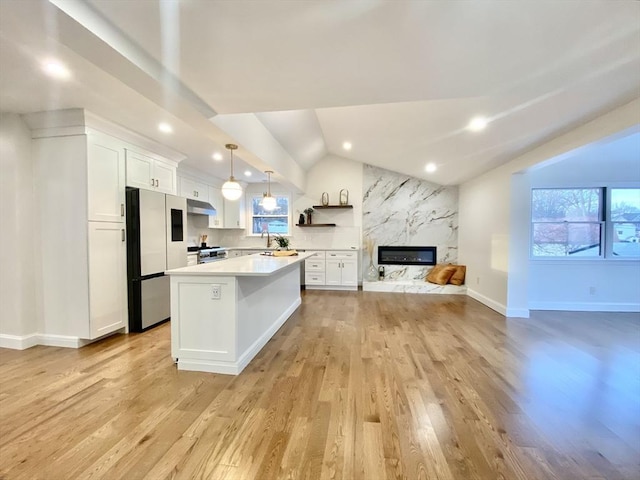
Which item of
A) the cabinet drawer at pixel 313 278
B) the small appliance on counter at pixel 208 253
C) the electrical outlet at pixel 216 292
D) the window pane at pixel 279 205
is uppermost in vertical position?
the window pane at pixel 279 205

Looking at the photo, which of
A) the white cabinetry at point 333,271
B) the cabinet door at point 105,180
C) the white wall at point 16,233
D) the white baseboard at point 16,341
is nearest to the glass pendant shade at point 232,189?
the cabinet door at point 105,180

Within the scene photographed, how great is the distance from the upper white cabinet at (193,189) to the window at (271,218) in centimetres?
138

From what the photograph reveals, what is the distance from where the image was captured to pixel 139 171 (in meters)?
3.69

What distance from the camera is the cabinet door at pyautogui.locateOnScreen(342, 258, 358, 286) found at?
6195 millimetres

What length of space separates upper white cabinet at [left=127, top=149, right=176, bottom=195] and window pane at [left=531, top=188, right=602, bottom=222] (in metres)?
5.70

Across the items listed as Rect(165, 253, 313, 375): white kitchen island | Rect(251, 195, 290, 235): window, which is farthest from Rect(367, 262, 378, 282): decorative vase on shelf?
Rect(165, 253, 313, 375): white kitchen island

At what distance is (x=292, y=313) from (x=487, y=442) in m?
3.02

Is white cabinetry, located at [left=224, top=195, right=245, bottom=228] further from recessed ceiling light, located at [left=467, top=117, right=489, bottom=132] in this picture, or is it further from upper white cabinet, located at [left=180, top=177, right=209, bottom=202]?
recessed ceiling light, located at [left=467, top=117, right=489, bottom=132]

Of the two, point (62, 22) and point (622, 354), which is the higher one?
point (62, 22)

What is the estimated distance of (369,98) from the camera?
232 cm

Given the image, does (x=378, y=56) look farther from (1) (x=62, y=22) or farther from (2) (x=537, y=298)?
(2) (x=537, y=298)

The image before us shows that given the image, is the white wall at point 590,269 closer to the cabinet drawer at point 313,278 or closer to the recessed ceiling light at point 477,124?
the recessed ceiling light at point 477,124

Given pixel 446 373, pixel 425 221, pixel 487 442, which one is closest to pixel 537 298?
pixel 425 221

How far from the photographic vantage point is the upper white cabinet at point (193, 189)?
16.9 feet
